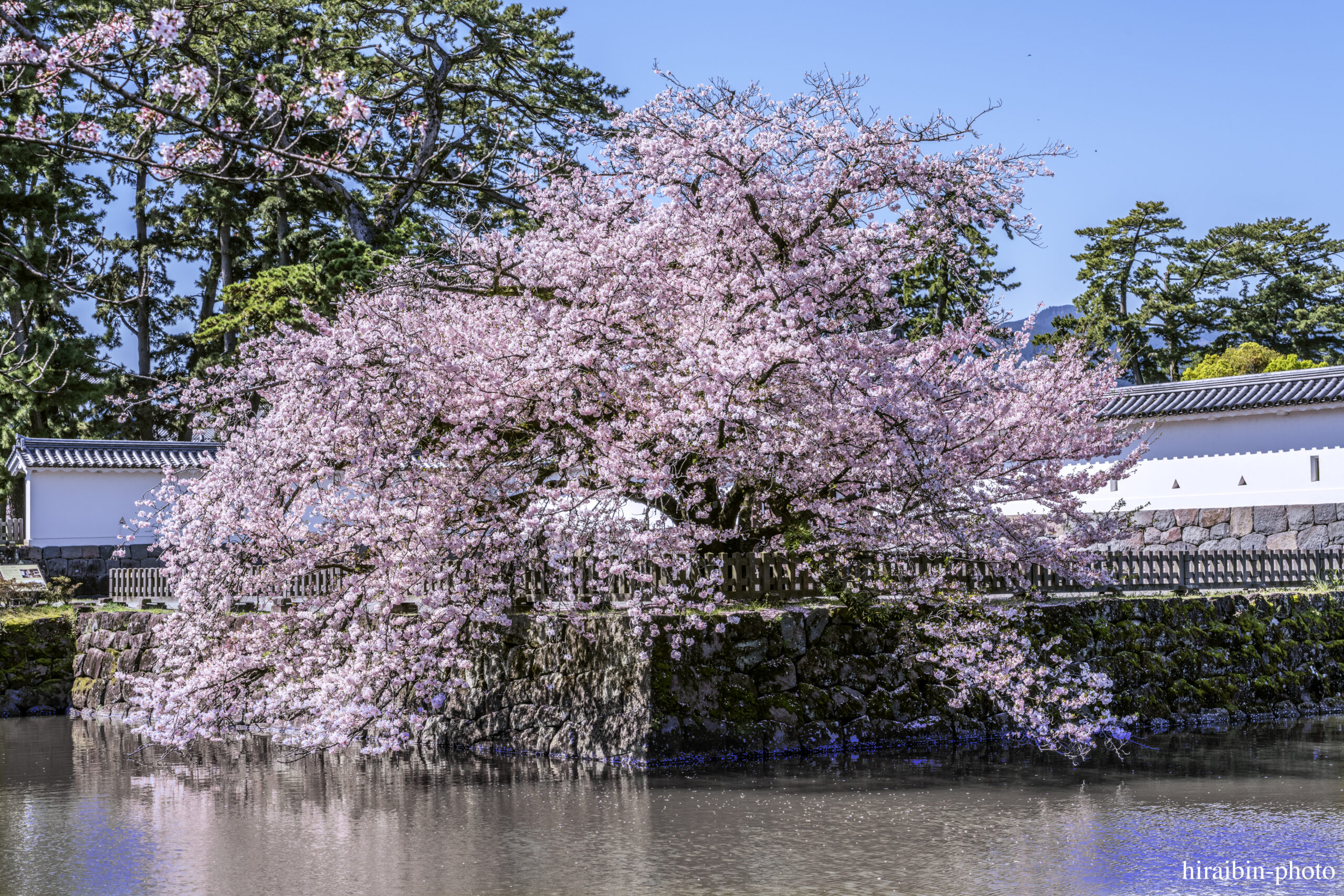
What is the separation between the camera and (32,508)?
89.6 feet

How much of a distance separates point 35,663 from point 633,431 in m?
13.9

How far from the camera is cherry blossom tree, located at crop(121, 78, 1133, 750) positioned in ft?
39.8

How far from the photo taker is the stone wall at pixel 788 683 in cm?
1216

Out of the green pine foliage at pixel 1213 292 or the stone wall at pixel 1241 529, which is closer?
the stone wall at pixel 1241 529

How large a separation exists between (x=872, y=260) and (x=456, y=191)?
43.1 feet

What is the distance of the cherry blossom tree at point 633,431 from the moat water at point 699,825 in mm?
1081

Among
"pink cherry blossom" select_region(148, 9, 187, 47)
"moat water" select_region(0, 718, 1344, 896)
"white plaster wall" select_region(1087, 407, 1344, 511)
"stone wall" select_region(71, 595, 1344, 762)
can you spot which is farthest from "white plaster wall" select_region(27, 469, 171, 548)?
"pink cherry blossom" select_region(148, 9, 187, 47)

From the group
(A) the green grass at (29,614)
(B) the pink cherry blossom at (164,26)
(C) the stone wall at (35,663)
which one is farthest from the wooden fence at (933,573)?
(B) the pink cherry blossom at (164,26)

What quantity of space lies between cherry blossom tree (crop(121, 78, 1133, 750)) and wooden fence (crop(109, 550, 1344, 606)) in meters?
0.19

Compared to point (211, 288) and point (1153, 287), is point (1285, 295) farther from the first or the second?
point (211, 288)

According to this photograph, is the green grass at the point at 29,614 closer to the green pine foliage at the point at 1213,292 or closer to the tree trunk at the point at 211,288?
the tree trunk at the point at 211,288

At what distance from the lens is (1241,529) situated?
2105 centimetres

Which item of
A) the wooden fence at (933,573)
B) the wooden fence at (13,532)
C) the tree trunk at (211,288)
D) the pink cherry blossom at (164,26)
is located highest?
the tree trunk at (211,288)

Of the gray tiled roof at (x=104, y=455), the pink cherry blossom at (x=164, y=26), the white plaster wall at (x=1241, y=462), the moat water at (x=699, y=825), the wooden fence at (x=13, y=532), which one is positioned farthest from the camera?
the wooden fence at (x=13, y=532)
